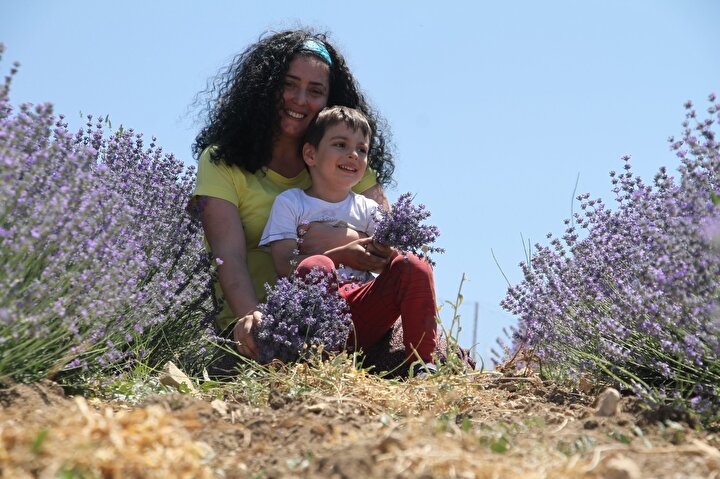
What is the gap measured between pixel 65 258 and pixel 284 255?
1404 mm

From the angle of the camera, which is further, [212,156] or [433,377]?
[212,156]

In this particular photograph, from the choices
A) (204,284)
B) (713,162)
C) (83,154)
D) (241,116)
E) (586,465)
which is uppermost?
(241,116)

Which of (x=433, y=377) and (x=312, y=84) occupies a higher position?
(x=312, y=84)

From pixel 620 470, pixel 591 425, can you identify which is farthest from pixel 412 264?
pixel 620 470

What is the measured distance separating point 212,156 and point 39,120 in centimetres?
163

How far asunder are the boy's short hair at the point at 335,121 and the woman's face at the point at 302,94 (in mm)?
217

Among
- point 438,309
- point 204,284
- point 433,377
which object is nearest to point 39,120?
point 204,284

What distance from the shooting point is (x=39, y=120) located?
8.71 feet

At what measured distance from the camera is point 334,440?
6.94 feet

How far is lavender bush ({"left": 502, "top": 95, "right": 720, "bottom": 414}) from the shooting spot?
248cm

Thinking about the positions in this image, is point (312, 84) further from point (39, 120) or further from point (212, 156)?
point (39, 120)

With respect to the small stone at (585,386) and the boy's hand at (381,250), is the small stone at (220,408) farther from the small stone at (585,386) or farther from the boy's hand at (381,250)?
the small stone at (585,386)

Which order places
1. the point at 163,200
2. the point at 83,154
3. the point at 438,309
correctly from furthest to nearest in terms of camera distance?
the point at 163,200 < the point at 438,309 < the point at 83,154

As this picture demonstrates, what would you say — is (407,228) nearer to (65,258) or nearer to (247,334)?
(247,334)
